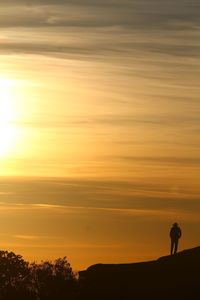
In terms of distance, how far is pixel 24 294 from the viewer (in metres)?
110

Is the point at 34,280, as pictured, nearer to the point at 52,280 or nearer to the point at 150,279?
the point at 52,280

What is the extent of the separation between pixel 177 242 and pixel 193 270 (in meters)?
2.59

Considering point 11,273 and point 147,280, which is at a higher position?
point 11,273

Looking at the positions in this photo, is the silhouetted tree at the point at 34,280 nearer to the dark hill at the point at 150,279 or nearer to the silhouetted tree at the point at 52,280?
the silhouetted tree at the point at 52,280

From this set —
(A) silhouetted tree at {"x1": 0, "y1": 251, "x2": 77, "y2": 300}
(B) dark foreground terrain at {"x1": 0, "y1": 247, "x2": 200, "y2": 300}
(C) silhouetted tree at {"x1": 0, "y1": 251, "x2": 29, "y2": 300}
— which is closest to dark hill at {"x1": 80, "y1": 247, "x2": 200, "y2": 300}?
(B) dark foreground terrain at {"x1": 0, "y1": 247, "x2": 200, "y2": 300}

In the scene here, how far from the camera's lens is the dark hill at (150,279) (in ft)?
254

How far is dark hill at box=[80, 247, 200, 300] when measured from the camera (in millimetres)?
77375

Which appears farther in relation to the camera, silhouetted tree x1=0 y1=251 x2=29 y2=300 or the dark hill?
silhouetted tree x1=0 y1=251 x2=29 y2=300

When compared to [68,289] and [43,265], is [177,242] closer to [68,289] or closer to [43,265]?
[68,289]

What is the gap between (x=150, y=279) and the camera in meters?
80.3

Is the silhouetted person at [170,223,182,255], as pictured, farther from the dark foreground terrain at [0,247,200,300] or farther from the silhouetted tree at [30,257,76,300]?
the silhouetted tree at [30,257,76,300]

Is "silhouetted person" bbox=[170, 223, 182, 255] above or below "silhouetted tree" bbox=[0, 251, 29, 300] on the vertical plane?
below

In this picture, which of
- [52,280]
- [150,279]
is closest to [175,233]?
[150,279]

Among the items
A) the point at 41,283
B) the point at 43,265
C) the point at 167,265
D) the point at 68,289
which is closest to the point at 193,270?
the point at 167,265
